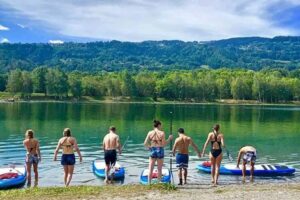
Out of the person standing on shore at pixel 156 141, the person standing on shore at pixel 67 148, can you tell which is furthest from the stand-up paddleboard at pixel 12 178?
the person standing on shore at pixel 156 141

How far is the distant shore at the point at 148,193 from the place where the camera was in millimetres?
19594

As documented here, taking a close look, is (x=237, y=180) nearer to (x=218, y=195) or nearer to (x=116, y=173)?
(x=116, y=173)

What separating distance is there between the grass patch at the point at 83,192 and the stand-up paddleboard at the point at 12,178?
277 inches

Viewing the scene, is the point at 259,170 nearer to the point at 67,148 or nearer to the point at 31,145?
the point at 67,148

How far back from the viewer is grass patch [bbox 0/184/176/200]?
19594 mm

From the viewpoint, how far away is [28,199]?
1902 centimetres

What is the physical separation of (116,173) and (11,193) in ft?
37.2

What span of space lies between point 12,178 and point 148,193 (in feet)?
36.8

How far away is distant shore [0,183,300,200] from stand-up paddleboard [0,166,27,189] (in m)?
6.78

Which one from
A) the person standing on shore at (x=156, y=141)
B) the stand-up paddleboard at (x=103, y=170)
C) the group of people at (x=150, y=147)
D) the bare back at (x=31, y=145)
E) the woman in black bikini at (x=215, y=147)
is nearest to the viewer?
the person standing on shore at (x=156, y=141)

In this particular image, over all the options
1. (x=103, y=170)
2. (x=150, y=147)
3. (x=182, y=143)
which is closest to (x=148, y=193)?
(x=150, y=147)

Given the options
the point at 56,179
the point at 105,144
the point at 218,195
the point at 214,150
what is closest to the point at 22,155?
the point at 56,179

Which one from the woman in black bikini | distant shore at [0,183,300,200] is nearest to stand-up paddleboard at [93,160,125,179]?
the woman in black bikini

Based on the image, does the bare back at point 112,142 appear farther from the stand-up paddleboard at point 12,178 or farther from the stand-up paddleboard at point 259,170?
the stand-up paddleboard at point 259,170
